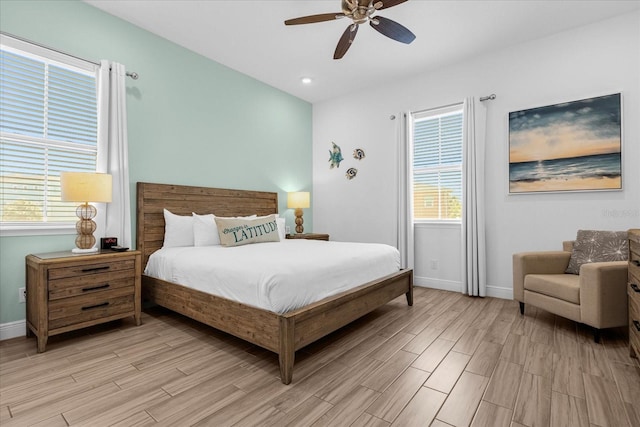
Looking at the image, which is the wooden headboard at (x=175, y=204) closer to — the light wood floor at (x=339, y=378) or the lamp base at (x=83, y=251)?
the lamp base at (x=83, y=251)

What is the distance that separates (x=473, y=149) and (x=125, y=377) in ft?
12.7

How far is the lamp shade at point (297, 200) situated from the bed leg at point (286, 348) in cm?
297

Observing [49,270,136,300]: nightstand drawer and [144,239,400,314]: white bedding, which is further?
[49,270,136,300]: nightstand drawer

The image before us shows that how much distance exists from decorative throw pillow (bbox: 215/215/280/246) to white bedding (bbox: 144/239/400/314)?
14.6 inches

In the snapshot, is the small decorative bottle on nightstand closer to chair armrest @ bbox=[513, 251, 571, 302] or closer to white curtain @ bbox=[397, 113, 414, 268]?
chair armrest @ bbox=[513, 251, 571, 302]

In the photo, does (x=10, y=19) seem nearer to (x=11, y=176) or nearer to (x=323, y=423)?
(x=11, y=176)

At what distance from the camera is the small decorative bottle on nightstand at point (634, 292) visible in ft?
6.23

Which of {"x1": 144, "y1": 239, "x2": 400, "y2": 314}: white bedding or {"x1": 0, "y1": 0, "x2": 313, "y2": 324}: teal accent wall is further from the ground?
{"x1": 0, "y1": 0, "x2": 313, "y2": 324}: teal accent wall

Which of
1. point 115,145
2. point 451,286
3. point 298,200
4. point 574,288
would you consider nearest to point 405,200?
point 451,286

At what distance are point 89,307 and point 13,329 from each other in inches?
26.2

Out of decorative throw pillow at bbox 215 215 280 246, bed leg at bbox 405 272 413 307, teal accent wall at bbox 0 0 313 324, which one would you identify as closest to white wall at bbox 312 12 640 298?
teal accent wall at bbox 0 0 313 324

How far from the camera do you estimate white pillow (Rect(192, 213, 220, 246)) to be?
3.27 meters

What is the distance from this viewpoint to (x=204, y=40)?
3441 millimetres

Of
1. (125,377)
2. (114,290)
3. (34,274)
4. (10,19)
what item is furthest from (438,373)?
(10,19)
